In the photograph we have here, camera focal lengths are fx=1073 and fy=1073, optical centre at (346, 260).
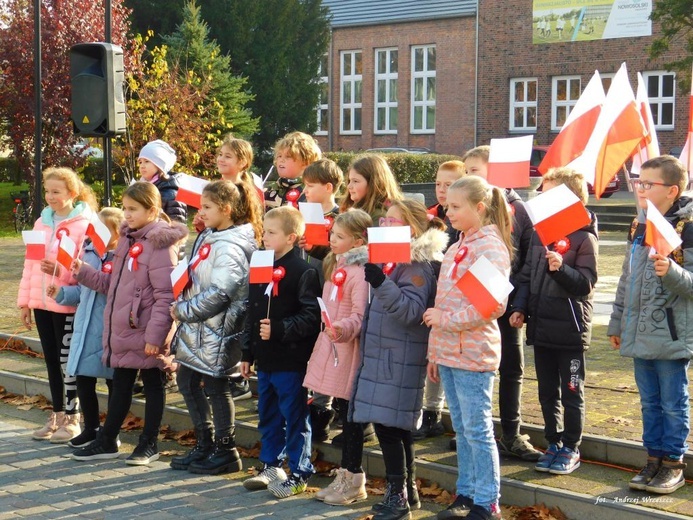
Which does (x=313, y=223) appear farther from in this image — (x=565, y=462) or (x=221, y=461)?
(x=565, y=462)

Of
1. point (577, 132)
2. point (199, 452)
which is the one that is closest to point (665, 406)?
point (577, 132)

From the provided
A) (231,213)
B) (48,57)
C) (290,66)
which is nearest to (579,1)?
(290,66)

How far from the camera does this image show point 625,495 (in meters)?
5.71

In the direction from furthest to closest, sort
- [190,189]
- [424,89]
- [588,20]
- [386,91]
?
[386,91]
[424,89]
[588,20]
[190,189]

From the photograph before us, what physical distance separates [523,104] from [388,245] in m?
38.8

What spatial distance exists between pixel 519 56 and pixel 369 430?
37.9m

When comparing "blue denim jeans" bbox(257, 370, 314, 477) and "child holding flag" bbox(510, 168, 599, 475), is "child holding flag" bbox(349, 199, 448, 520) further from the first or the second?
"child holding flag" bbox(510, 168, 599, 475)

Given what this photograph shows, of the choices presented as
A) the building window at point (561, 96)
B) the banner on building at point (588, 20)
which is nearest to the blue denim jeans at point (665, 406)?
the banner on building at point (588, 20)

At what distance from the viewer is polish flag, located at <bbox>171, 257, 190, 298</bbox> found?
6726mm

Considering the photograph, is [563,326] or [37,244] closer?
[563,326]

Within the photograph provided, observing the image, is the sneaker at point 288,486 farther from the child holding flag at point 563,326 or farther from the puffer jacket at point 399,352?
the child holding flag at point 563,326

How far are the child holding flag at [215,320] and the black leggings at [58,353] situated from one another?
1.24m

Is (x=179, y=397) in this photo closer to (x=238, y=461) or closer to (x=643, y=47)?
(x=238, y=461)

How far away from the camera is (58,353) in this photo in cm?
801
